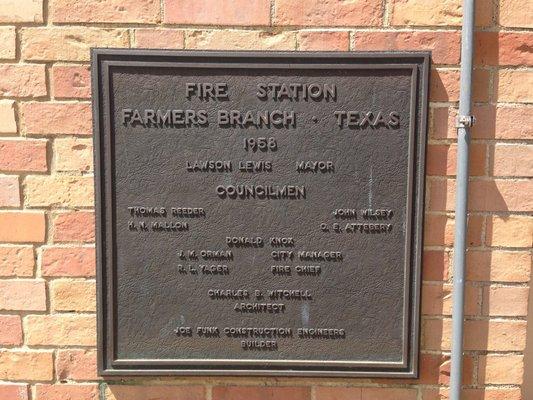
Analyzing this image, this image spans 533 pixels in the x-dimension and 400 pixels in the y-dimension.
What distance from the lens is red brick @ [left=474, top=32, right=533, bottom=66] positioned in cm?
189

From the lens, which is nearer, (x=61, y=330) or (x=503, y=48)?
(x=503, y=48)

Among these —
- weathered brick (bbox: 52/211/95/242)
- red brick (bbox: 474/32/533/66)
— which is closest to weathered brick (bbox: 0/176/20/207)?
weathered brick (bbox: 52/211/95/242)

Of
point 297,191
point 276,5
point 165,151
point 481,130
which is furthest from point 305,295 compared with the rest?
point 276,5

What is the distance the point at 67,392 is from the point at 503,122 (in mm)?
1767

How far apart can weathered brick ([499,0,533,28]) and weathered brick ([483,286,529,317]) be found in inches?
34.4

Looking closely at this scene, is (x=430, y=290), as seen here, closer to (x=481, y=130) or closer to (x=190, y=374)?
(x=481, y=130)

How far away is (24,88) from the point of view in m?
1.93

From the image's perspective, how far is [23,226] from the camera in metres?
1.98

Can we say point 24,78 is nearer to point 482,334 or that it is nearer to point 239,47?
point 239,47

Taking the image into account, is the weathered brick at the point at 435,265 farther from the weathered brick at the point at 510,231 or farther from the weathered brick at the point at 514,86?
the weathered brick at the point at 514,86

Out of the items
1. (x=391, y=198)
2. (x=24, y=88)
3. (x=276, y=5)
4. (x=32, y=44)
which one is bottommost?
(x=391, y=198)

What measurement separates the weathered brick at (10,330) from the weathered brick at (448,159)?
1.50 metres

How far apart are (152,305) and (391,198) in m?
0.89

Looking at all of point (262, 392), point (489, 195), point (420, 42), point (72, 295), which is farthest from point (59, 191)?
point (489, 195)
